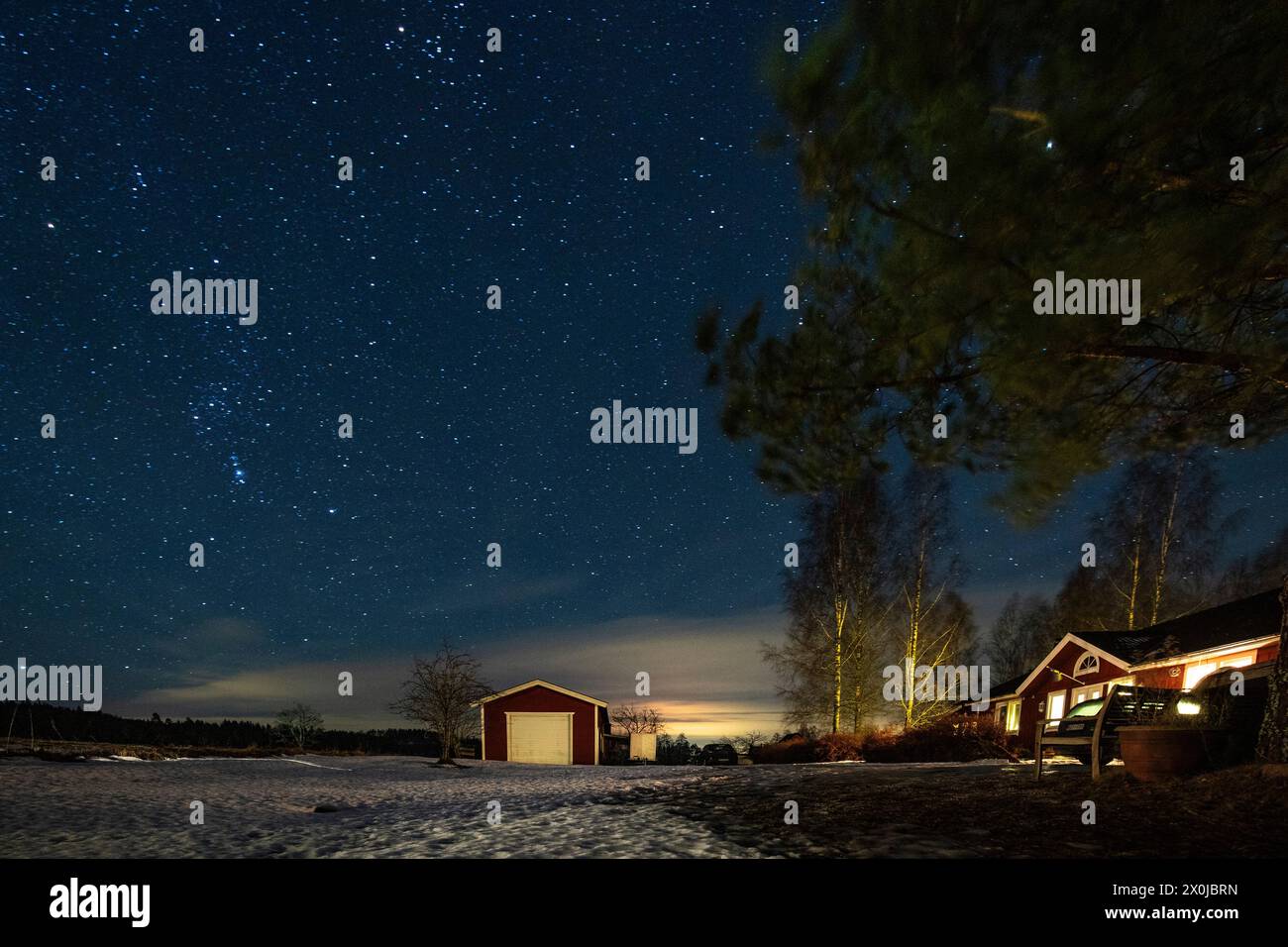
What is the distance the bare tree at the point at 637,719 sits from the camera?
4294 cm

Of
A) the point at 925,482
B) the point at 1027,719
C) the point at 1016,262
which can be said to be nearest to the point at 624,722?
the point at 1027,719

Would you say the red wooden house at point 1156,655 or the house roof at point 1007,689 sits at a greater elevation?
the red wooden house at point 1156,655

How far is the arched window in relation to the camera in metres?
18.6

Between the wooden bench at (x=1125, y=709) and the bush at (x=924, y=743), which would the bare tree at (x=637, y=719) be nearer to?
the bush at (x=924, y=743)

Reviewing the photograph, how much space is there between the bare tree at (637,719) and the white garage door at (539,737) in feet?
49.7

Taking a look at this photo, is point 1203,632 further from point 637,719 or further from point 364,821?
point 637,719

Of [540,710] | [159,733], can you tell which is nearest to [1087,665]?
[540,710]

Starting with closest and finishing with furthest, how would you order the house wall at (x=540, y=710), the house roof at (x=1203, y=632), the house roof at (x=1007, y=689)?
the house roof at (x=1203, y=632) → the house roof at (x=1007, y=689) → the house wall at (x=540, y=710)

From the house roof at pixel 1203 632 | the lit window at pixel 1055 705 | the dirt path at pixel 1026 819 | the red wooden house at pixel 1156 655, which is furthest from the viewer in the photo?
the lit window at pixel 1055 705

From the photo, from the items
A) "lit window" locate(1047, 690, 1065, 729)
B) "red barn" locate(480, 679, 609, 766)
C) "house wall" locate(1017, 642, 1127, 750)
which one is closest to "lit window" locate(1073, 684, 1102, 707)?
"house wall" locate(1017, 642, 1127, 750)

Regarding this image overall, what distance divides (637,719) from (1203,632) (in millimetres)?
35673

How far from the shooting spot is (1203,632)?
15.0 metres

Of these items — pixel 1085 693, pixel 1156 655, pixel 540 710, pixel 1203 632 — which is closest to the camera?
pixel 1156 655

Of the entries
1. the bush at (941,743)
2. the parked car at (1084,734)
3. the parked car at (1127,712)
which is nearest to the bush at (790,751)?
the bush at (941,743)
